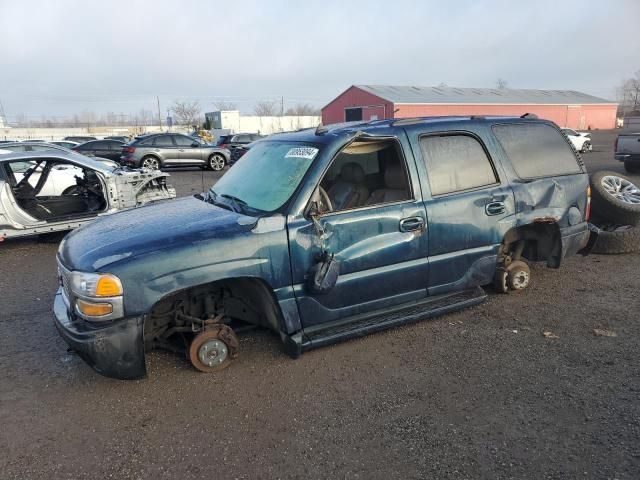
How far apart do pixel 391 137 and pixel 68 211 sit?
641cm

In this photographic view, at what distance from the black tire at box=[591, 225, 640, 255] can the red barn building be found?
35.6m

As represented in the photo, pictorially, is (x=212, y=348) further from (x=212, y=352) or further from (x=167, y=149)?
(x=167, y=149)

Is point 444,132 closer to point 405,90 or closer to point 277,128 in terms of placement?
point 405,90

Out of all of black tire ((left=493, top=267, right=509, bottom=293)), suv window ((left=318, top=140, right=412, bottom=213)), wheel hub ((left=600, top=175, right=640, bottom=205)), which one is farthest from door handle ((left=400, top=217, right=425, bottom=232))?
wheel hub ((left=600, top=175, right=640, bottom=205))

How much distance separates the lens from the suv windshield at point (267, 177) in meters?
3.65

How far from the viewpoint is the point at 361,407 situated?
307 cm

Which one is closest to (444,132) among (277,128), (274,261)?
(274,261)

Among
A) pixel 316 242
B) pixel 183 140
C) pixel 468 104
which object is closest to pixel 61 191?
pixel 316 242

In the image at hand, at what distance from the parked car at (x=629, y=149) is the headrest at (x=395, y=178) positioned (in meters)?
13.6

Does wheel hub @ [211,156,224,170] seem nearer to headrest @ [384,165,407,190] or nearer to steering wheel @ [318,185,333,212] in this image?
headrest @ [384,165,407,190]

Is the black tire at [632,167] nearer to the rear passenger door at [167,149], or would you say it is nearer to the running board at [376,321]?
the running board at [376,321]

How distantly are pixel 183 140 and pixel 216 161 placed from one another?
5.34 ft

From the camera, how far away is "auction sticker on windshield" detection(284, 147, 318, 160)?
3729mm

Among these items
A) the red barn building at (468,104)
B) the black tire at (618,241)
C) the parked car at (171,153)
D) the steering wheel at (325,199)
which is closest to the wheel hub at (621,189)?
the black tire at (618,241)
